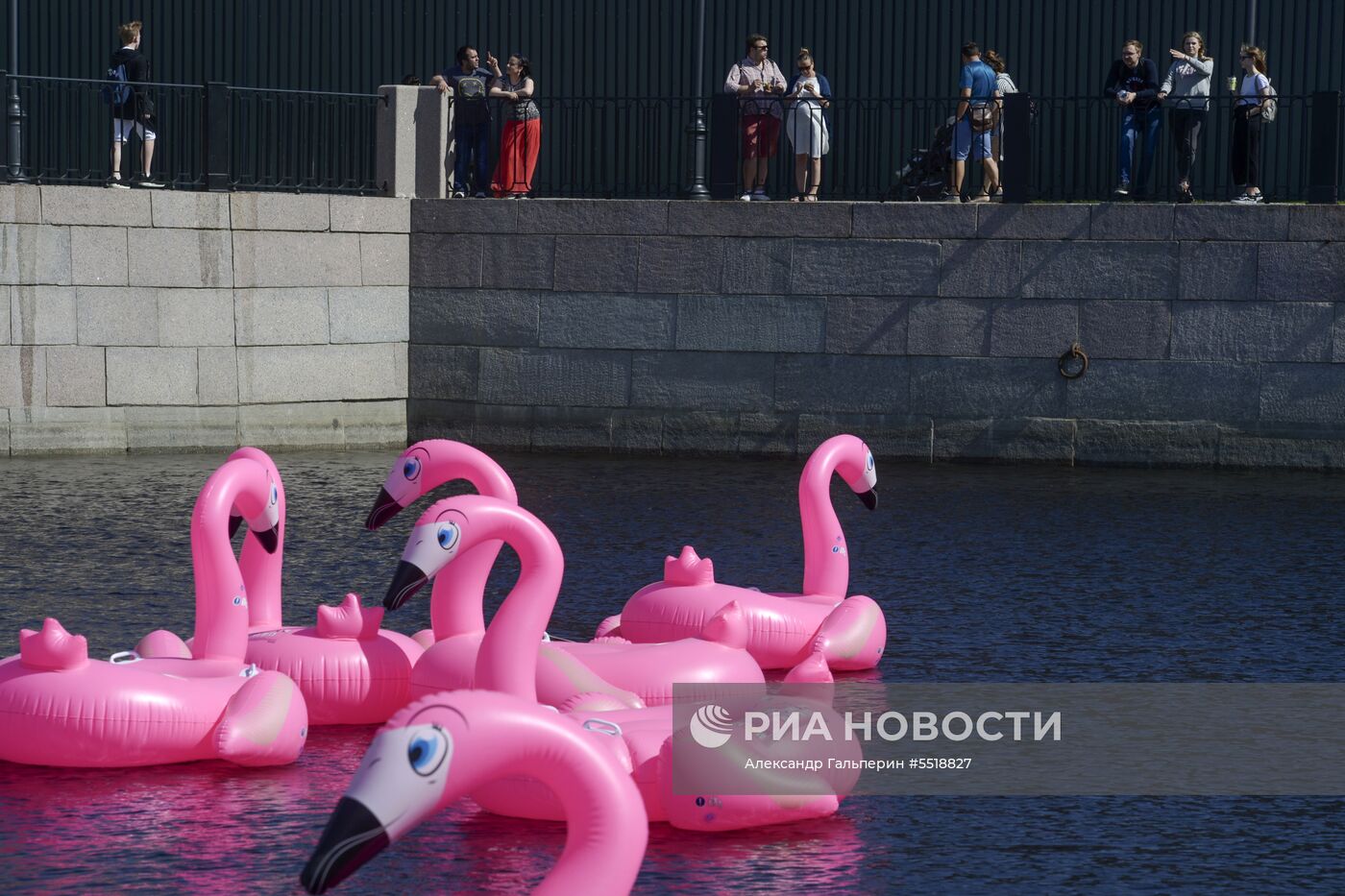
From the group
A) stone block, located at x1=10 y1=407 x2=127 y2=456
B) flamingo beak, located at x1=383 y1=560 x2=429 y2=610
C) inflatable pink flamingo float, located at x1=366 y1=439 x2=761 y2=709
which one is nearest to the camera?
flamingo beak, located at x1=383 y1=560 x2=429 y2=610

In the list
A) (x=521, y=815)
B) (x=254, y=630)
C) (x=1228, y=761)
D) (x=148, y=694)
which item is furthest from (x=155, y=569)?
(x=1228, y=761)

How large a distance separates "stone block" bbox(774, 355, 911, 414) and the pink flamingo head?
9.17 meters

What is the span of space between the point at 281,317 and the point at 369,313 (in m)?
0.88

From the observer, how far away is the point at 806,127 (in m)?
18.0

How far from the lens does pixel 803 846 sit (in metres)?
6.44

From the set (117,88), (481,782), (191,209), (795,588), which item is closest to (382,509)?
(795,588)

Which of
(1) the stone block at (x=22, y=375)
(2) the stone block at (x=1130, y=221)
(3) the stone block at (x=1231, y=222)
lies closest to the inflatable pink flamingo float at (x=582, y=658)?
(1) the stone block at (x=22, y=375)

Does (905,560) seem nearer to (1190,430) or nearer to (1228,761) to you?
(1228,761)

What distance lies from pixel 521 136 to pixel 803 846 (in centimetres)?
1294

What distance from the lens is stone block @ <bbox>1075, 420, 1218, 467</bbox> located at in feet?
56.0

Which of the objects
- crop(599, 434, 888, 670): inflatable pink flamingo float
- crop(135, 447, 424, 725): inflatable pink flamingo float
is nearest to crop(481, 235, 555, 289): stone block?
crop(599, 434, 888, 670): inflatable pink flamingo float

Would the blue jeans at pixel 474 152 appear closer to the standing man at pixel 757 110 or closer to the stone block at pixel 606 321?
the stone block at pixel 606 321

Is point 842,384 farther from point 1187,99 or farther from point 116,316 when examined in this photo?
point 116,316

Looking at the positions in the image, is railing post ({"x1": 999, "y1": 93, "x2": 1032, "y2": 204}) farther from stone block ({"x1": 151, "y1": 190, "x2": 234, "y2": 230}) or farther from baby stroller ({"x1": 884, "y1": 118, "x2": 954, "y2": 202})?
stone block ({"x1": 151, "y1": 190, "x2": 234, "y2": 230})
